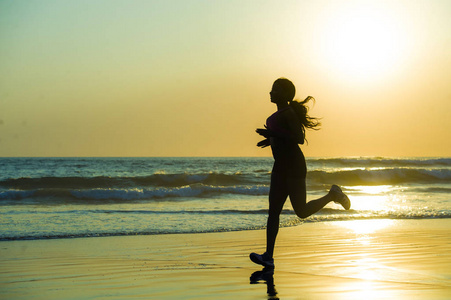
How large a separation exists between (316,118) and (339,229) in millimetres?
4624

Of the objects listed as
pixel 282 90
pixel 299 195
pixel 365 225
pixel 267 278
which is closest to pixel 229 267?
pixel 267 278

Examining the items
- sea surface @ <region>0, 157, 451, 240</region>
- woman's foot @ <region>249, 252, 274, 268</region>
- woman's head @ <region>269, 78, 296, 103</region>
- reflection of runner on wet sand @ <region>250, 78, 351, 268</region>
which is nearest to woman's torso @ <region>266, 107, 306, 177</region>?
reflection of runner on wet sand @ <region>250, 78, 351, 268</region>

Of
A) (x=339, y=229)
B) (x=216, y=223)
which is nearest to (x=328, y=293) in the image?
(x=339, y=229)

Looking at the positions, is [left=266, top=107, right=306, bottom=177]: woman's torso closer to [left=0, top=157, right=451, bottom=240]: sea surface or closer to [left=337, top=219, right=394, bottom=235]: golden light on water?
[left=337, top=219, right=394, bottom=235]: golden light on water

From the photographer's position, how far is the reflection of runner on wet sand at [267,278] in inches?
187

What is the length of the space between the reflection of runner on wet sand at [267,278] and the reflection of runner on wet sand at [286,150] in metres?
0.17

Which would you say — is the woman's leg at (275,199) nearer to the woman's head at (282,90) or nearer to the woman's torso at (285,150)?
the woman's torso at (285,150)

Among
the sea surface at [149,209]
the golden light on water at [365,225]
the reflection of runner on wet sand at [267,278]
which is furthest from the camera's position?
the sea surface at [149,209]

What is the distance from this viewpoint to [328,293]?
4.62 metres

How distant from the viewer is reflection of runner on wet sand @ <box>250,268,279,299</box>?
15.6 ft

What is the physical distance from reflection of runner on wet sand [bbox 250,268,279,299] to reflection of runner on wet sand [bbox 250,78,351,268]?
17cm

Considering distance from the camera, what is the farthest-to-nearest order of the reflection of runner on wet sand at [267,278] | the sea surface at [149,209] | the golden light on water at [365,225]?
the sea surface at [149,209] < the golden light on water at [365,225] < the reflection of runner on wet sand at [267,278]

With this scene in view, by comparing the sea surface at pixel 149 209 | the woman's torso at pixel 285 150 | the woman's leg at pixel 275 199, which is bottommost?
the sea surface at pixel 149 209

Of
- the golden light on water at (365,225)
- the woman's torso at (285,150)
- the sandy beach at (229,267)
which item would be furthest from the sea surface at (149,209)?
the woman's torso at (285,150)
